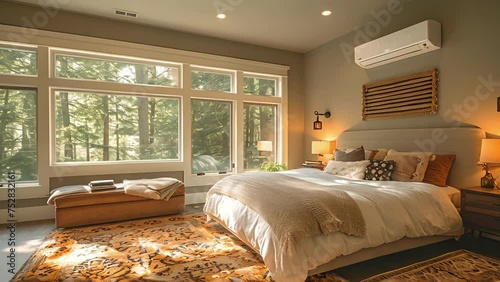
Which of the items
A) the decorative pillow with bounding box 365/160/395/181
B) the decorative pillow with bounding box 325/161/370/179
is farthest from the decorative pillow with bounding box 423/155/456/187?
the decorative pillow with bounding box 325/161/370/179

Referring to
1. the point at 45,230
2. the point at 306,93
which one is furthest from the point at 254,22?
the point at 45,230

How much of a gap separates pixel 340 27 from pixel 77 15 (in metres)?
4.06

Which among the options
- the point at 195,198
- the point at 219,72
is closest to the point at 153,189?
the point at 195,198

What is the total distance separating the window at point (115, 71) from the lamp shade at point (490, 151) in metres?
4.31

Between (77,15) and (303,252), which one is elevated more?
(77,15)

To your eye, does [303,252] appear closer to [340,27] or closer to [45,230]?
[45,230]

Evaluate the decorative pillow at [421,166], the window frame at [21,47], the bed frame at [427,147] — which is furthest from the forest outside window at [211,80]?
the decorative pillow at [421,166]

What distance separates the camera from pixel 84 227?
351 cm

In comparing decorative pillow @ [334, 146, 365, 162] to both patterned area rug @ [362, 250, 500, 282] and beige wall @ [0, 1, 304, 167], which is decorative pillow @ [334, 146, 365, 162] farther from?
beige wall @ [0, 1, 304, 167]

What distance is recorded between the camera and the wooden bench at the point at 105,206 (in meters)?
3.45

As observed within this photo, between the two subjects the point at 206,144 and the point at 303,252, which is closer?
the point at 303,252

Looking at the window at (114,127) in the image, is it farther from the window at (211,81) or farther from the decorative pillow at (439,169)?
the decorative pillow at (439,169)

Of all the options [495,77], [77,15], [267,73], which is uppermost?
[77,15]

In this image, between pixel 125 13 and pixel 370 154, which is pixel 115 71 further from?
pixel 370 154
